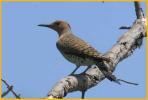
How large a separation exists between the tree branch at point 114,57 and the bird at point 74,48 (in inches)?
5.7

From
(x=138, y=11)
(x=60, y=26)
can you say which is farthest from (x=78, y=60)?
(x=60, y=26)

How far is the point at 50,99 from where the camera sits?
396cm

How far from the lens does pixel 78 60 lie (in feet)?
22.2

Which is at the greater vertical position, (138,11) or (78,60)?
(138,11)

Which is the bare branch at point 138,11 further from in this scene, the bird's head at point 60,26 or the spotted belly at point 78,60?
the bird's head at point 60,26

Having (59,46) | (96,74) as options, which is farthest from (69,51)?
(96,74)

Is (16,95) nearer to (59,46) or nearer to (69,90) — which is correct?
(69,90)

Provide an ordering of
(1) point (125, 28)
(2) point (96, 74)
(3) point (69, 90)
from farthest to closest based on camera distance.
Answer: (1) point (125, 28) < (2) point (96, 74) < (3) point (69, 90)

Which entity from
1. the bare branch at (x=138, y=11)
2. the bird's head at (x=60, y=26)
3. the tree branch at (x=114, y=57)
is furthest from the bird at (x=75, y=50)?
the bare branch at (x=138, y=11)

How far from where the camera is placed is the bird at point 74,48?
6.42 meters

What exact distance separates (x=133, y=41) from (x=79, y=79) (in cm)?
118

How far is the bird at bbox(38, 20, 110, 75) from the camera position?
6.42 metres

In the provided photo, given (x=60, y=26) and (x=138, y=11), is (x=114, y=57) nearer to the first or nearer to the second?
(x=138, y=11)

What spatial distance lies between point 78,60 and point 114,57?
50.0 inches
